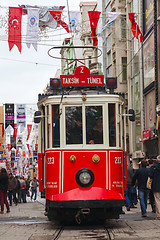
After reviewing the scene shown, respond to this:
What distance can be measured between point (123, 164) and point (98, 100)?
63.0 inches

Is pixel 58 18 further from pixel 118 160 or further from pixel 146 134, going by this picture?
pixel 146 134

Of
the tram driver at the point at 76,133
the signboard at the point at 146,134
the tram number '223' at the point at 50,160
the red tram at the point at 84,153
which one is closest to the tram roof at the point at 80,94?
the red tram at the point at 84,153

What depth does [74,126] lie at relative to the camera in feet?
40.6

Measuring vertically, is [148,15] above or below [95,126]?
above

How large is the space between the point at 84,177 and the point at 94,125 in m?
1.24

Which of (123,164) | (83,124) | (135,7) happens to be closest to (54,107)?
(83,124)

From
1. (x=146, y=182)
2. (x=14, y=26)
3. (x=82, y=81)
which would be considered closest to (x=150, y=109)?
(x=14, y=26)

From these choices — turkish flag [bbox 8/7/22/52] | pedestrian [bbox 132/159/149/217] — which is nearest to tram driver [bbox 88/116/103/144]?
pedestrian [bbox 132/159/149/217]

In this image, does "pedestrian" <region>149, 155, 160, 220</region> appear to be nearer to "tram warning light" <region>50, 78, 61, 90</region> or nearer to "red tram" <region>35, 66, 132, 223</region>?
"red tram" <region>35, 66, 132, 223</region>

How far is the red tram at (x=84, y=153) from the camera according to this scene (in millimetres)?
11773

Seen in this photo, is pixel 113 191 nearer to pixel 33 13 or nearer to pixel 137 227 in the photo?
pixel 137 227

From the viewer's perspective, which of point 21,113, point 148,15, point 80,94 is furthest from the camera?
point 21,113

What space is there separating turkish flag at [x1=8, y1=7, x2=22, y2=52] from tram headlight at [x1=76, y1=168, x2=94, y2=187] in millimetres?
10626

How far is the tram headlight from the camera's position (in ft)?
39.0
